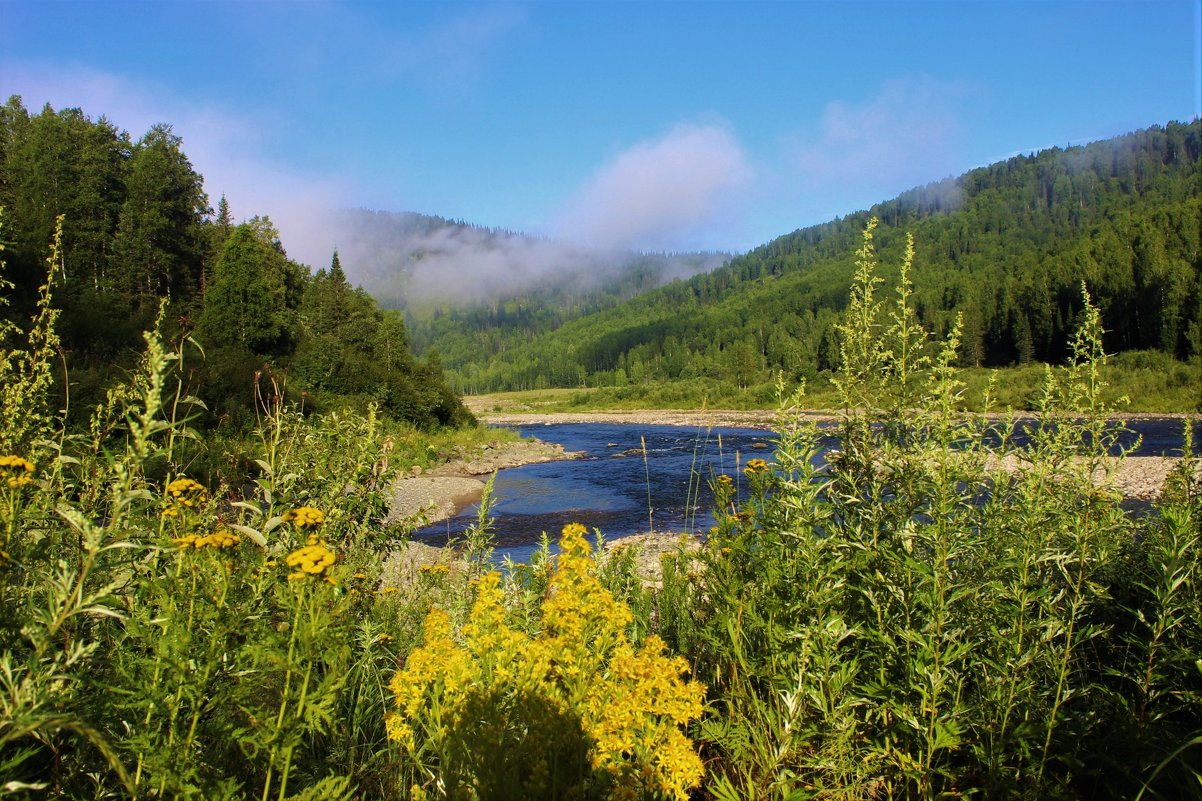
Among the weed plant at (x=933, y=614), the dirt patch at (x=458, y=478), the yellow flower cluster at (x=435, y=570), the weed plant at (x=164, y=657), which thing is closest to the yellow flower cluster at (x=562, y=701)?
the weed plant at (x=164, y=657)

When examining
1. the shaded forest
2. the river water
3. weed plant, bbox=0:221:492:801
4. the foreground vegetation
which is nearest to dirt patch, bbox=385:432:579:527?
the river water

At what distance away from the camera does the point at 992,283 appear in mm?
93438

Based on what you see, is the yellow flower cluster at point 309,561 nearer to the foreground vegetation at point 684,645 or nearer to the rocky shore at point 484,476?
the foreground vegetation at point 684,645

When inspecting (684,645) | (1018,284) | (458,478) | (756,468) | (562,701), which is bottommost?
(458,478)

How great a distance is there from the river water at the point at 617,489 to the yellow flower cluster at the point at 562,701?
634 centimetres

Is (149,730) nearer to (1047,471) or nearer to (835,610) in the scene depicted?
(835,610)

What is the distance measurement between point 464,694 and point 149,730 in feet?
3.32

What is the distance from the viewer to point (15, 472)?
2.34 meters

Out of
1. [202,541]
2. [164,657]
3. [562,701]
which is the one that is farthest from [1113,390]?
[164,657]

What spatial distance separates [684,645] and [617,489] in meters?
22.5

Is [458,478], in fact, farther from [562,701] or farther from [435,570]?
[562,701]

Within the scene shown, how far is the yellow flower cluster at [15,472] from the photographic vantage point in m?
2.13

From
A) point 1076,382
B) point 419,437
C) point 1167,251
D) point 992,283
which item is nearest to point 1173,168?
point 992,283

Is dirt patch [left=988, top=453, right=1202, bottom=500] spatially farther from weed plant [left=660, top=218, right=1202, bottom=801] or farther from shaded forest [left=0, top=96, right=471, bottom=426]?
shaded forest [left=0, top=96, right=471, bottom=426]
